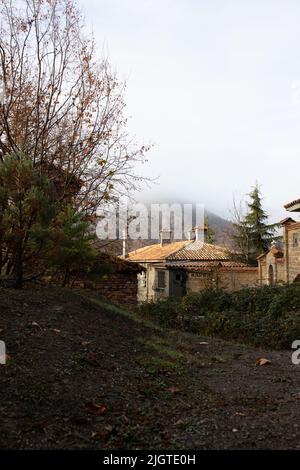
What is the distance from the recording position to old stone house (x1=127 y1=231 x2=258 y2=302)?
2691 cm

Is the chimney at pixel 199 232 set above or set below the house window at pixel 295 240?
above

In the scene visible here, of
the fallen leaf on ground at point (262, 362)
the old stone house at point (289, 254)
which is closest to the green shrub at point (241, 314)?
the fallen leaf on ground at point (262, 362)

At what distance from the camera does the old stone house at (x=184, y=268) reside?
88.3 feet

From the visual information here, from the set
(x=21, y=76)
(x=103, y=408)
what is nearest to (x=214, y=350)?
(x=103, y=408)

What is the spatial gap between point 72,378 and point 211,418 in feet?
4.00

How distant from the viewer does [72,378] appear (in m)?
3.94

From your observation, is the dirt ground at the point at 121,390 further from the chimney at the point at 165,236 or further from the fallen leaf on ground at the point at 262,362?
the chimney at the point at 165,236

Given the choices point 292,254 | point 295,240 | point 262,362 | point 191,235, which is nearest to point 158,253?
point 191,235

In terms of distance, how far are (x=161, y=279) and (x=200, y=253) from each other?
3.50 meters

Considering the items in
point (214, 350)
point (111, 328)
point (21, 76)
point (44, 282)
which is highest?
point (21, 76)

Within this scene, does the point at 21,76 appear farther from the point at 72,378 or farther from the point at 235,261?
the point at 235,261

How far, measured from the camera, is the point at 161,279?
31.4 metres

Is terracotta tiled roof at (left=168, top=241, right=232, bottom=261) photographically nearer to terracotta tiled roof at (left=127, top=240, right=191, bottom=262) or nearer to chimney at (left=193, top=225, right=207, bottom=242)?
terracotta tiled roof at (left=127, top=240, right=191, bottom=262)

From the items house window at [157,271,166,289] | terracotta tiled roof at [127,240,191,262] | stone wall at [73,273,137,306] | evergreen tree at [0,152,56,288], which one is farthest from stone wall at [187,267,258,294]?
evergreen tree at [0,152,56,288]
